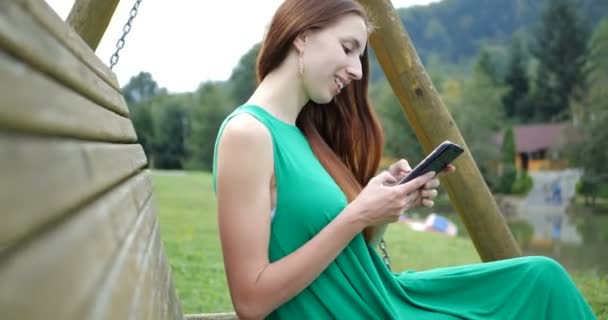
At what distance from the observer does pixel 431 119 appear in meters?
2.49

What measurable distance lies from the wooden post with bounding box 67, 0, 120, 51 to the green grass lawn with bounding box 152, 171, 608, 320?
53 cm

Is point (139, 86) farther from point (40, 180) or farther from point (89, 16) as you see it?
point (40, 180)

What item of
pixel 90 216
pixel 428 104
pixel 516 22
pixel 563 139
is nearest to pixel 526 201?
pixel 563 139

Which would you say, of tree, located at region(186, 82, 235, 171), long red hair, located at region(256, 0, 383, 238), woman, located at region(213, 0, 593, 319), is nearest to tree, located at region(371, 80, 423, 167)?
tree, located at region(186, 82, 235, 171)

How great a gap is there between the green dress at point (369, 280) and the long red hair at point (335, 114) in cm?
11

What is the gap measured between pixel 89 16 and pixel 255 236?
123 cm

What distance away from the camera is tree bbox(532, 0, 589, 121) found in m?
36.9

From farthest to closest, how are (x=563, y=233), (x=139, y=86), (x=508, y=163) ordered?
(x=508, y=163)
(x=139, y=86)
(x=563, y=233)

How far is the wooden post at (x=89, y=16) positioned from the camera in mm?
2324

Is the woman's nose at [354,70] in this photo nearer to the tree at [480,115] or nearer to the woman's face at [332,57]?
the woman's face at [332,57]

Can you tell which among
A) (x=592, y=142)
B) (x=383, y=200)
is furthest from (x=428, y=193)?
(x=592, y=142)

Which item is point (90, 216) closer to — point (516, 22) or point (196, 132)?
point (196, 132)

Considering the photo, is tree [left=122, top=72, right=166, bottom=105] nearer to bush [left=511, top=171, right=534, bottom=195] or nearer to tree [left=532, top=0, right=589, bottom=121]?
bush [left=511, top=171, right=534, bottom=195]

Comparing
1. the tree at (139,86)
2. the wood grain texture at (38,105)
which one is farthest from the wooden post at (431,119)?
the tree at (139,86)
